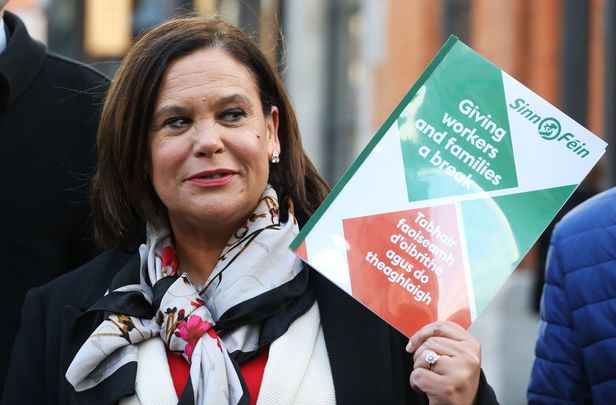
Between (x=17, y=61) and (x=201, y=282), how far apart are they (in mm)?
976

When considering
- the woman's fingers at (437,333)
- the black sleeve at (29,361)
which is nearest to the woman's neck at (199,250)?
the black sleeve at (29,361)

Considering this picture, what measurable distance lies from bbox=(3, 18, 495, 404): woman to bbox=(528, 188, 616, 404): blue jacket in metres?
0.48

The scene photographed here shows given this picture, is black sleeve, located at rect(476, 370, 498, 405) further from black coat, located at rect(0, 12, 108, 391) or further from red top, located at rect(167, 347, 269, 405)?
black coat, located at rect(0, 12, 108, 391)

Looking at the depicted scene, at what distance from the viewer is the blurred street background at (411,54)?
11289mm

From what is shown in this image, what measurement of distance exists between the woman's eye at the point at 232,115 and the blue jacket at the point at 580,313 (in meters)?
0.98

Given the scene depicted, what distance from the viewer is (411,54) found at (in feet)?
60.2

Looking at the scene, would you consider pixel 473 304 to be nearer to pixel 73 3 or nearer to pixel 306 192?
pixel 306 192

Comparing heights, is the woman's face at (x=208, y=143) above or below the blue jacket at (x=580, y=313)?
above

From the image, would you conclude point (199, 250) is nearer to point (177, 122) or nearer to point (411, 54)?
point (177, 122)

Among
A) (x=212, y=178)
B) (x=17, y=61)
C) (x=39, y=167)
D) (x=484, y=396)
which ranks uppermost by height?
(x=17, y=61)

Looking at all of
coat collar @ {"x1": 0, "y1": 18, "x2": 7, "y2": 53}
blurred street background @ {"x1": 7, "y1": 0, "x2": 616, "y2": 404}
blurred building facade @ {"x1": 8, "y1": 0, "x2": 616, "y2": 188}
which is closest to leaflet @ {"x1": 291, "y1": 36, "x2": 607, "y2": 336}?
blurred street background @ {"x1": 7, "y1": 0, "x2": 616, "y2": 404}

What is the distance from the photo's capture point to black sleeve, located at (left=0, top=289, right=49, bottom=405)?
345 cm

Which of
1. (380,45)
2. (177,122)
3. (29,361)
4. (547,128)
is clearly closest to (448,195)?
(547,128)

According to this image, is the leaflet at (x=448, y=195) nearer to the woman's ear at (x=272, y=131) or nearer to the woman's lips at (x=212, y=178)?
the woman's lips at (x=212, y=178)
